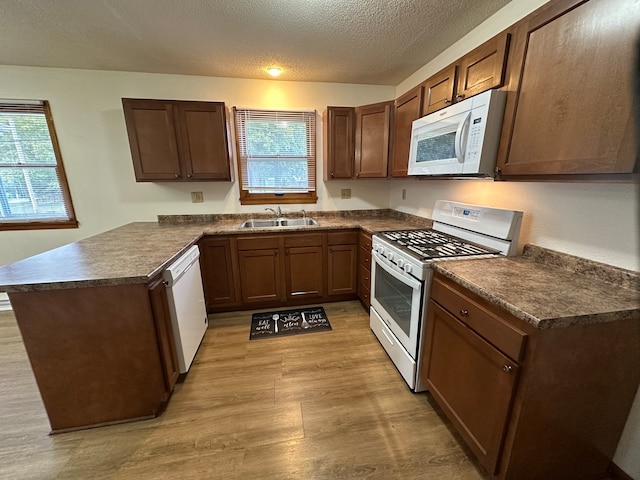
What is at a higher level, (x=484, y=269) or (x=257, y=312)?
(x=484, y=269)

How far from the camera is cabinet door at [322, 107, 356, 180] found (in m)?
2.73

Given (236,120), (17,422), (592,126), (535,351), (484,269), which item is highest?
(236,120)

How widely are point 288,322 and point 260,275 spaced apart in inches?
22.1

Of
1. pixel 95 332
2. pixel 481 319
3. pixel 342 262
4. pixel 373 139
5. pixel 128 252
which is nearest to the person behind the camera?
pixel 481 319

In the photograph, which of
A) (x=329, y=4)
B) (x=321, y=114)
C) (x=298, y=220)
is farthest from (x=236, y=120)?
(x=329, y=4)

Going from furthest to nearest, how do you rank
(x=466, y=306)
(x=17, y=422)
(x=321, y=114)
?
(x=321, y=114) → (x=17, y=422) → (x=466, y=306)

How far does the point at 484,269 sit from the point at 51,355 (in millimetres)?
2345

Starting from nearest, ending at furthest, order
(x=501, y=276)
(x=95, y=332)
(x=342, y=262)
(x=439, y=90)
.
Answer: (x=501, y=276)
(x=95, y=332)
(x=439, y=90)
(x=342, y=262)

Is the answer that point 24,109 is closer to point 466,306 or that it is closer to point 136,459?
point 136,459

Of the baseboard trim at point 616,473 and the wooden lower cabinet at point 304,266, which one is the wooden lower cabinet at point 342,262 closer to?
the wooden lower cabinet at point 304,266

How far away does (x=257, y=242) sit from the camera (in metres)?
2.55

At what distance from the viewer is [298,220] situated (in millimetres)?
3047

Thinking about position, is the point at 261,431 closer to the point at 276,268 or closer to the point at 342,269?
the point at 276,268

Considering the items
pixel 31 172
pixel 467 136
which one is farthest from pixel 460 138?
pixel 31 172
